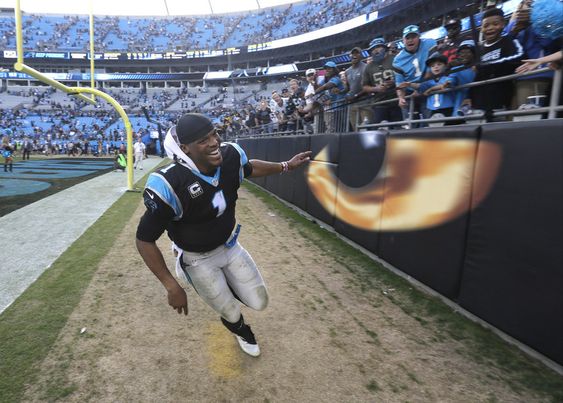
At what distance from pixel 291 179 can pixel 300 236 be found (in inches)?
116

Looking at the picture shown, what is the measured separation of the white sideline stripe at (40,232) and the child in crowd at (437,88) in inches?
202

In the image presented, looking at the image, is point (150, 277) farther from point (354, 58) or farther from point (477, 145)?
point (354, 58)

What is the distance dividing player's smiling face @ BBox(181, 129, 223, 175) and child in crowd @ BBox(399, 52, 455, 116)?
3.15 m

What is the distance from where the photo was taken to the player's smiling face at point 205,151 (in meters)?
2.46

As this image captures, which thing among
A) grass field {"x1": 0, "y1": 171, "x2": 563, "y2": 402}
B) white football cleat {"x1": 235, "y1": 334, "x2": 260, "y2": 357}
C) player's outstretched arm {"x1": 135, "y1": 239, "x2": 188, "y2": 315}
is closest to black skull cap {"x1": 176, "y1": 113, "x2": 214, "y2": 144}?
player's outstretched arm {"x1": 135, "y1": 239, "x2": 188, "y2": 315}

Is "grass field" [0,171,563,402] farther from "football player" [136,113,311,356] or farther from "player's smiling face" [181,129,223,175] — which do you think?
"player's smiling face" [181,129,223,175]

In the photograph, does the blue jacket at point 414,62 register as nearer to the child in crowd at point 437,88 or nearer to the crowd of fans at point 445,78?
the crowd of fans at point 445,78

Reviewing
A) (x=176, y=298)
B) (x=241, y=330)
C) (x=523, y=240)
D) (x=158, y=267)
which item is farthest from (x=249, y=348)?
(x=523, y=240)

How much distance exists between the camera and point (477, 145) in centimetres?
331

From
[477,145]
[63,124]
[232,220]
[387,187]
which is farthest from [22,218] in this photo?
[63,124]

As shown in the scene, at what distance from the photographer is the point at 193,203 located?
254 cm

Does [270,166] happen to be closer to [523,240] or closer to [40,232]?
[523,240]

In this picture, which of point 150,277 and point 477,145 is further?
point 150,277

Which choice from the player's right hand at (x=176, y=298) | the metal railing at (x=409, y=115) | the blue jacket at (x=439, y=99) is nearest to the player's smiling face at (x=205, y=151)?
the player's right hand at (x=176, y=298)
